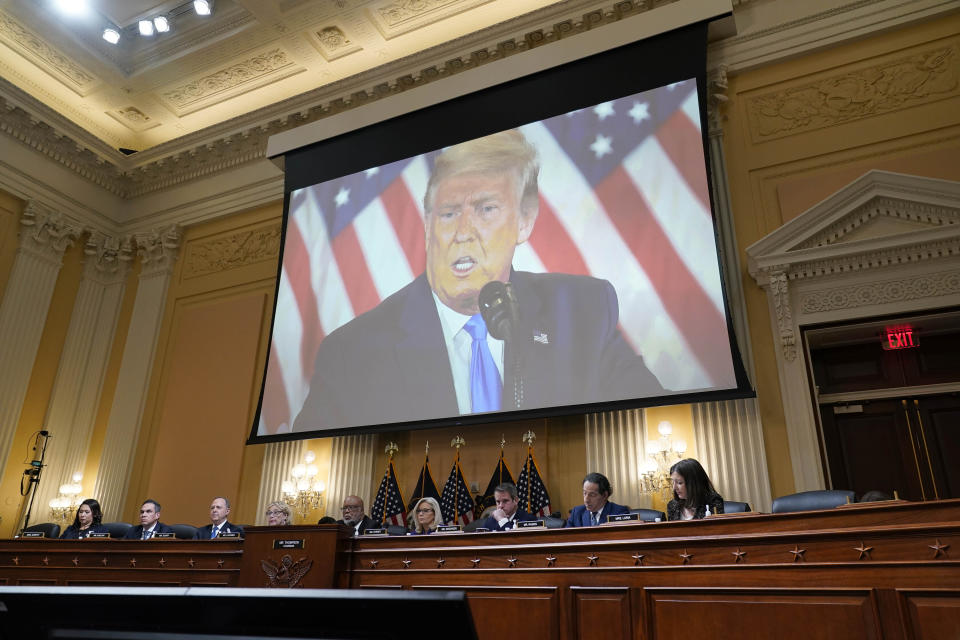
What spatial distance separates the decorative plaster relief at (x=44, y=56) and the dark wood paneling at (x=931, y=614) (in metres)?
10.00

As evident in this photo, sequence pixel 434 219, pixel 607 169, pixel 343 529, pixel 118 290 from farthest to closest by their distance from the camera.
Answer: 1. pixel 118 290
2. pixel 434 219
3. pixel 607 169
4. pixel 343 529

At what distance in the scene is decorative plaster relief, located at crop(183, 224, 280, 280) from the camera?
28.1 feet

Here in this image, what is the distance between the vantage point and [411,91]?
775 centimetres

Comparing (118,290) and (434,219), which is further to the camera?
(118,290)

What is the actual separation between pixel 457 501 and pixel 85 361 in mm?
5700

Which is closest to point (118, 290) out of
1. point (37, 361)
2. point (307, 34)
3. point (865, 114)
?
point (37, 361)

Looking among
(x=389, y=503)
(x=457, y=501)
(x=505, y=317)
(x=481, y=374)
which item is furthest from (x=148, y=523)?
(x=505, y=317)

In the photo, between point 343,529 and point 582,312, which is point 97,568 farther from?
point 582,312

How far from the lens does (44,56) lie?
859 cm

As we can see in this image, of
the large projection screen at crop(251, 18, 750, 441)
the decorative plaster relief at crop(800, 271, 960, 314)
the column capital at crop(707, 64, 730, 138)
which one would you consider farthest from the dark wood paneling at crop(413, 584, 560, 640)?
the column capital at crop(707, 64, 730, 138)

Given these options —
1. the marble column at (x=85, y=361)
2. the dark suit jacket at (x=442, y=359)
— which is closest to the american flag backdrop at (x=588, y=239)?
the dark suit jacket at (x=442, y=359)

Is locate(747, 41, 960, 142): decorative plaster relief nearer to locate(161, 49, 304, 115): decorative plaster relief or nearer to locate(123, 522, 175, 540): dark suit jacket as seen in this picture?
locate(161, 49, 304, 115): decorative plaster relief

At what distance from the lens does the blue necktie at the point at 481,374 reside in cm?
599

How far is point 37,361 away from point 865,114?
9.34m
